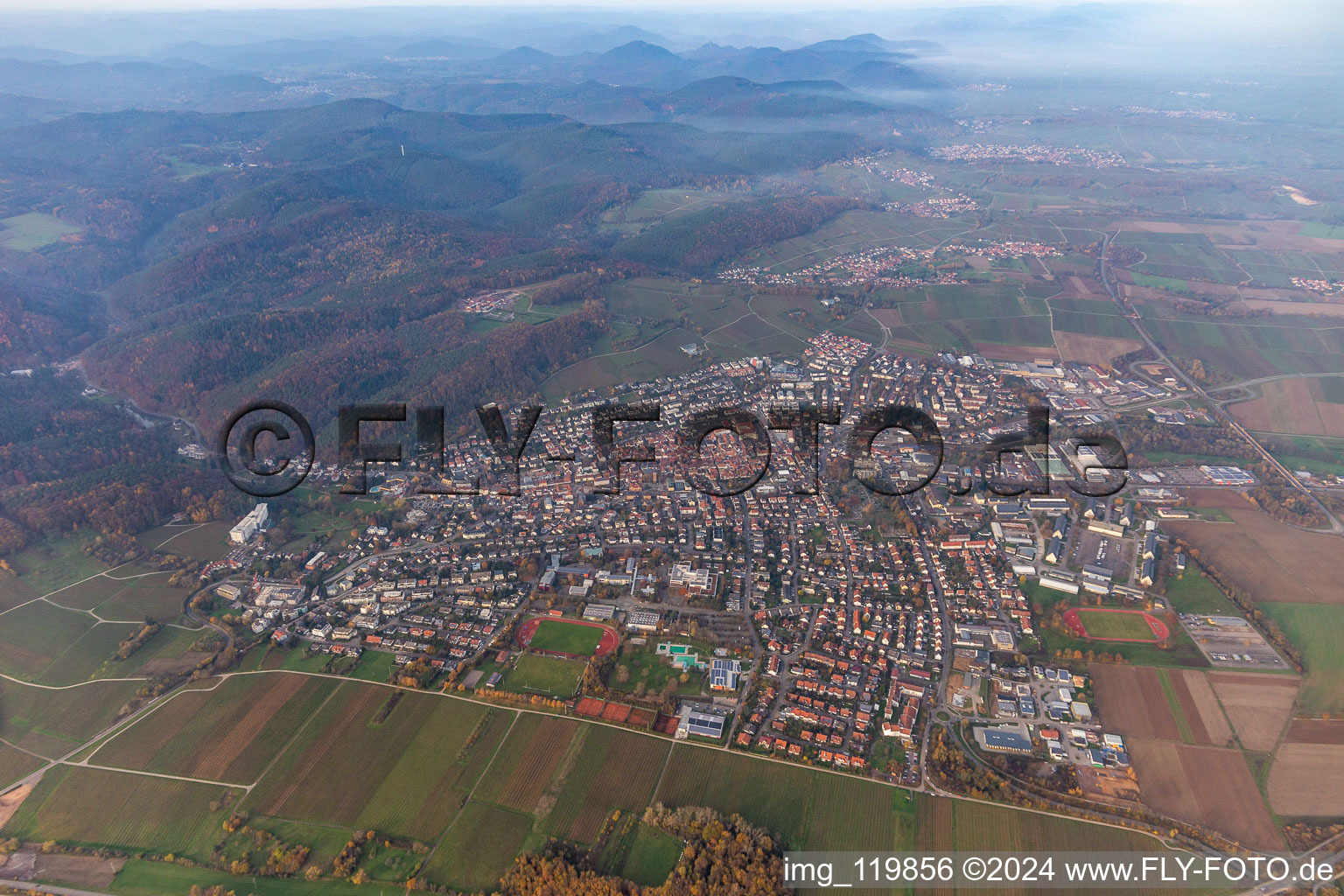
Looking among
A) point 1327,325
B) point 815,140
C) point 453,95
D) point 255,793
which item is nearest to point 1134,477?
point 1327,325

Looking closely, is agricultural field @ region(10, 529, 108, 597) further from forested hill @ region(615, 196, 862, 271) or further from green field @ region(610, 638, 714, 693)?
forested hill @ region(615, 196, 862, 271)

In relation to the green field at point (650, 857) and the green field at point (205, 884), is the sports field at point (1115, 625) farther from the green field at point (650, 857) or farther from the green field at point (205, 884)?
the green field at point (205, 884)

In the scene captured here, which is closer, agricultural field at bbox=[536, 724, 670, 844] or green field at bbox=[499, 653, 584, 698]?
agricultural field at bbox=[536, 724, 670, 844]

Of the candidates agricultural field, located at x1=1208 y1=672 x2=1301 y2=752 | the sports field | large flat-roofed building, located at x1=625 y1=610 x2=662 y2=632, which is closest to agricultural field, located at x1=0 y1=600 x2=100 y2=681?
large flat-roofed building, located at x1=625 y1=610 x2=662 y2=632

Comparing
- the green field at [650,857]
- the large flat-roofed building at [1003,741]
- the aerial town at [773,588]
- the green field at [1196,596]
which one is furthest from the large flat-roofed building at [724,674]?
the green field at [1196,596]

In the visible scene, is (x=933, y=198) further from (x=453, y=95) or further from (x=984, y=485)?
(x=453, y=95)
